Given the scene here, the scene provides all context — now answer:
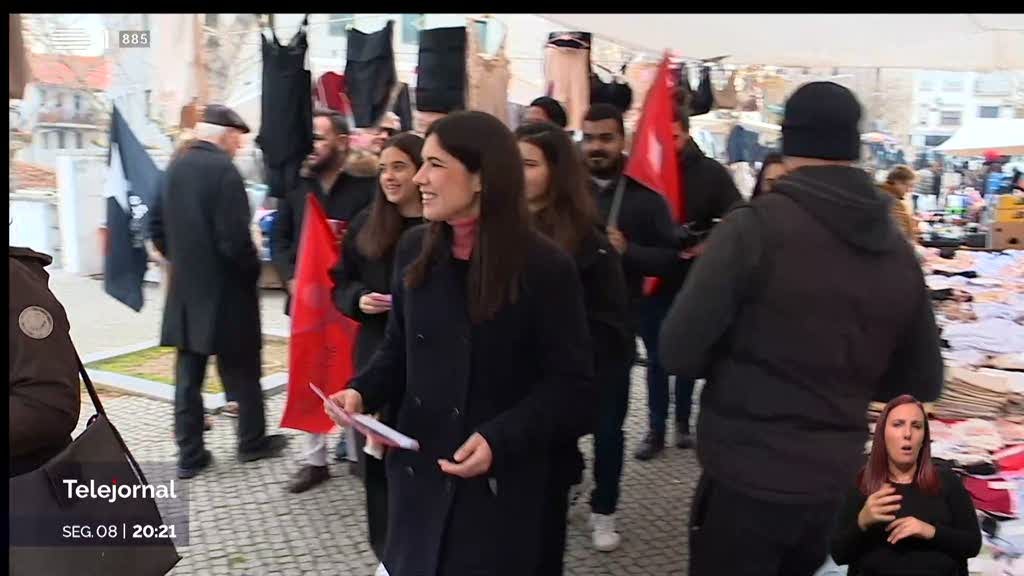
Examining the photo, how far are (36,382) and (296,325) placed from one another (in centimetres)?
214

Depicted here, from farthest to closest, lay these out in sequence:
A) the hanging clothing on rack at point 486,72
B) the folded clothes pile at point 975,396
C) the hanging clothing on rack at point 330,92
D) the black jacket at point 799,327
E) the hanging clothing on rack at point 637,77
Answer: the hanging clothing on rack at point 637,77, the hanging clothing on rack at point 330,92, the hanging clothing on rack at point 486,72, the folded clothes pile at point 975,396, the black jacket at point 799,327

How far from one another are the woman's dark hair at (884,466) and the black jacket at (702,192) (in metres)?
1.74

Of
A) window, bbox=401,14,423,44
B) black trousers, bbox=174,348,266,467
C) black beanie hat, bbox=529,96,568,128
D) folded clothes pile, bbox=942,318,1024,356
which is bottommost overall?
black trousers, bbox=174,348,266,467

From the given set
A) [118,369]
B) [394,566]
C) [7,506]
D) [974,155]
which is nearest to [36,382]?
[7,506]

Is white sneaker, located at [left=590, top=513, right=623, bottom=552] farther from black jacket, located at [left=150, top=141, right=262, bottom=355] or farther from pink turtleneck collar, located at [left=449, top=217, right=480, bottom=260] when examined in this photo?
black jacket, located at [left=150, top=141, right=262, bottom=355]

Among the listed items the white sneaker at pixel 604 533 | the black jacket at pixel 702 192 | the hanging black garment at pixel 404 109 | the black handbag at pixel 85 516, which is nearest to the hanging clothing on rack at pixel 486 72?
the hanging black garment at pixel 404 109

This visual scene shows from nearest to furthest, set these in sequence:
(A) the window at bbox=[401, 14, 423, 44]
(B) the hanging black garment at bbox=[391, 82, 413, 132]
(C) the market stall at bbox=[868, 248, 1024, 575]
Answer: (C) the market stall at bbox=[868, 248, 1024, 575] < (A) the window at bbox=[401, 14, 423, 44] < (B) the hanging black garment at bbox=[391, 82, 413, 132]

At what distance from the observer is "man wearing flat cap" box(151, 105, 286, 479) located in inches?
170

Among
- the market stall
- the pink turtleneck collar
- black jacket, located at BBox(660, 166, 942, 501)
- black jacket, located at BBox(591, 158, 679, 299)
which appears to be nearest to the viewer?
black jacket, located at BBox(660, 166, 942, 501)

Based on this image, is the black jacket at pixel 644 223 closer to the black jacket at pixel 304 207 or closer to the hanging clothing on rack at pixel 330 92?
the black jacket at pixel 304 207

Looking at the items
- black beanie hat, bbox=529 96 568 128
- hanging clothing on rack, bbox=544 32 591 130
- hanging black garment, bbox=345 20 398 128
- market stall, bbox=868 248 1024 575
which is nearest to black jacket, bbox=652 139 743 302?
black beanie hat, bbox=529 96 568 128

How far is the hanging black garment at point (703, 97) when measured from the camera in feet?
19.1

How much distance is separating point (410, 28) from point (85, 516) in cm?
331

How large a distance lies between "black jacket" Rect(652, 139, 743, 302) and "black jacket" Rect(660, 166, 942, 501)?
91.3 inches
